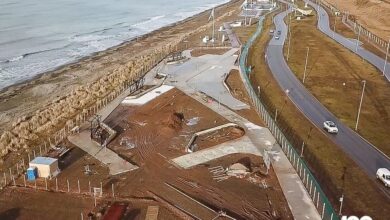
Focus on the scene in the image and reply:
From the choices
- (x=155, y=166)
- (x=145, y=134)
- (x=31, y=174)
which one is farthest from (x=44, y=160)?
(x=145, y=134)

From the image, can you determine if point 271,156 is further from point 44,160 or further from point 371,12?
point 371,12

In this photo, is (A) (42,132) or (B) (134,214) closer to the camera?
(B) (134,214)

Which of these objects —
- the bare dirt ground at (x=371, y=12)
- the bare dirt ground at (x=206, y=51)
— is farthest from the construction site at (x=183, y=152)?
the bare dirt ground at (x=371, y=12)

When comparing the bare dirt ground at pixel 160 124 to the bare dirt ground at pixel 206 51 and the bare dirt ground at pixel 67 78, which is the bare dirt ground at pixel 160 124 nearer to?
the bare dirt ground at pixel 67 78

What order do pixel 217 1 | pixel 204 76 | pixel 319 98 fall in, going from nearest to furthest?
1. pixel 319 98
2. pixel 204 76
3. pixel 217 1

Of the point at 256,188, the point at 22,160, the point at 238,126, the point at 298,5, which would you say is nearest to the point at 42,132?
the point at 22,160

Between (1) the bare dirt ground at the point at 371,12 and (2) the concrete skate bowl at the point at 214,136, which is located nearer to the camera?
(2) the concrete skate bowl at the point at 214,136

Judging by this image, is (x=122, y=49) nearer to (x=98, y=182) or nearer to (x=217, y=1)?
(x=98, y=182)
